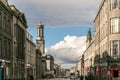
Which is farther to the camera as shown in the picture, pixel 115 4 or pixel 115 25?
pixel 115 4

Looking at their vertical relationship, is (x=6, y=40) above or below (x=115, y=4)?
below

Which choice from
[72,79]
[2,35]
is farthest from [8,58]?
[72,79]

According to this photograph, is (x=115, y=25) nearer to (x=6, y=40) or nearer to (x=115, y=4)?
(x=115, y=4)

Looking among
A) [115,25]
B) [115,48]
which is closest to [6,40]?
[115,48]

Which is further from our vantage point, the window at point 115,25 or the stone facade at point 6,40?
the window at point 115,25

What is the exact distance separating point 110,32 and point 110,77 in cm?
736

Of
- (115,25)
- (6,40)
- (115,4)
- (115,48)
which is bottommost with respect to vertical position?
(115,48)

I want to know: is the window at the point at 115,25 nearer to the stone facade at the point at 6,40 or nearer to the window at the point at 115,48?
the window at the point at 115,48

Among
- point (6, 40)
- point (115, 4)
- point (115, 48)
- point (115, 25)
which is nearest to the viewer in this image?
point (115, 48)

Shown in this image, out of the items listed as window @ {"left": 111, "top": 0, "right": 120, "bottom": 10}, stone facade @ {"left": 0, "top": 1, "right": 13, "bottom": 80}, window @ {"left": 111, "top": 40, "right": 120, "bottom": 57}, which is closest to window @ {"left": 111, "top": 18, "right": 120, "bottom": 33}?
window @ {"left": 111, "top": 40, "right": 120, "bottom": 57}

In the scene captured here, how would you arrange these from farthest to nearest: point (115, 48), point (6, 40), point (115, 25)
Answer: point (6, 40)
point (115, 25)
point (115, 48)

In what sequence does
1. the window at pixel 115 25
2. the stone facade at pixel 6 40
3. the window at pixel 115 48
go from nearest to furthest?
the stone facade at pixel 6 40, the window at pixel 115 48, the window at pixel 115 25

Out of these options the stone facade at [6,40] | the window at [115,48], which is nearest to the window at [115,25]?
the window at [115,48]

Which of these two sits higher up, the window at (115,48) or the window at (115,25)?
the window at (115,25)
